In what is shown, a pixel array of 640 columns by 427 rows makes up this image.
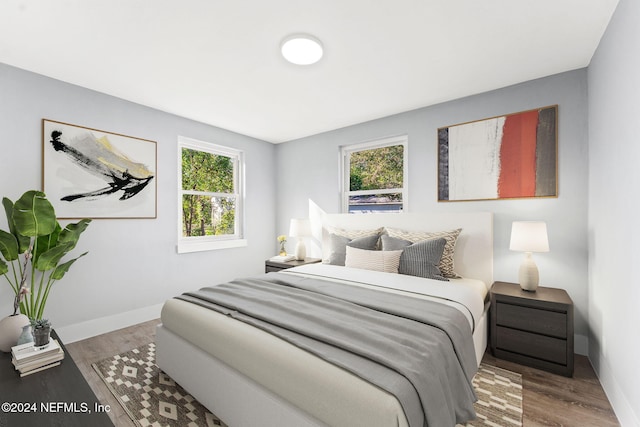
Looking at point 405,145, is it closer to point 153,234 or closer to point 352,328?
point 352,328

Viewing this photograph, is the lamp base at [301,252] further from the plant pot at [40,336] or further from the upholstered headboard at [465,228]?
the plant pot at [40,336]

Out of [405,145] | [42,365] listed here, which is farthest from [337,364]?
[405,145]

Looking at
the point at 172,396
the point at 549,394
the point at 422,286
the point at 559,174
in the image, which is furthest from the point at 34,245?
the point at 559,174

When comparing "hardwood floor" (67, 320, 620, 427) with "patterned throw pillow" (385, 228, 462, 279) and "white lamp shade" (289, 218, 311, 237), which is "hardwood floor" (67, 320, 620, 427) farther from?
"white lamp shade" (289, 218, 311, 237)

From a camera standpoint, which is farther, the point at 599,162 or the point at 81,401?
the point at 599,162

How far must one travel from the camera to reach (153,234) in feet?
11.1

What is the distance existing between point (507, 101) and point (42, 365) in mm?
4165

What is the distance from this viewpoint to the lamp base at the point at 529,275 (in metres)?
2.43

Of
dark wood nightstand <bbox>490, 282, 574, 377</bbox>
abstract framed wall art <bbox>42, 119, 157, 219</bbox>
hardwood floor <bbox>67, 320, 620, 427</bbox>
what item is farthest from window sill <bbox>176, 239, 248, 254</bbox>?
dark wood nightstand <bbox>490, 282, 574, 377</bbox>

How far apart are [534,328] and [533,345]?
0.45ft

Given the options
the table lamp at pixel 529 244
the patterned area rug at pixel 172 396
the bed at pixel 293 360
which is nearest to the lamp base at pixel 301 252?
the bed at pixel 293 360

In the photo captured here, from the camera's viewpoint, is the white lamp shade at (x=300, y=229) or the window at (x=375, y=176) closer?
the window at (x=375, y=176)

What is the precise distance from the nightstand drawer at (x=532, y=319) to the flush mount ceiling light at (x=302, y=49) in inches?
100

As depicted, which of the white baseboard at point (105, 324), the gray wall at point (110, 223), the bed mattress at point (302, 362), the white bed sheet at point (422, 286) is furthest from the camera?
the white baseboard at point (105, 324)
